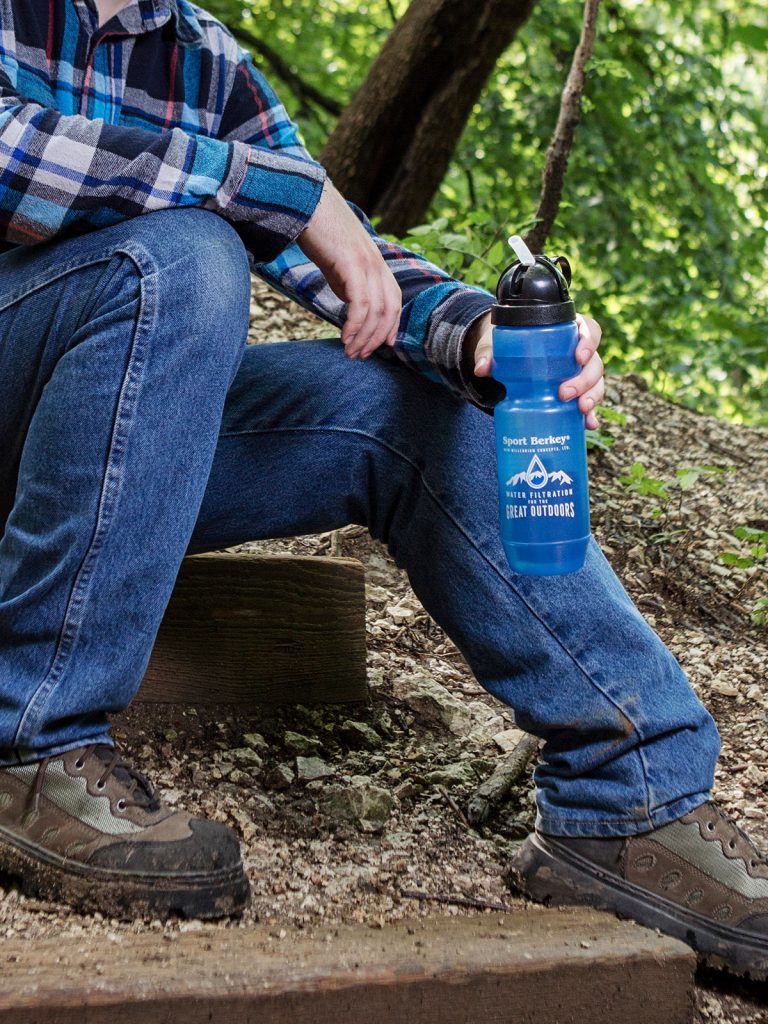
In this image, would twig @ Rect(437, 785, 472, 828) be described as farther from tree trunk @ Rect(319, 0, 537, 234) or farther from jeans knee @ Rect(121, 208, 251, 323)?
tree trunk @ Rect(319, 0, 537, 234)

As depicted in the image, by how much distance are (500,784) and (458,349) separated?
0.77 metres

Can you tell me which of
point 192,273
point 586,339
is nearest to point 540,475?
point 586,339

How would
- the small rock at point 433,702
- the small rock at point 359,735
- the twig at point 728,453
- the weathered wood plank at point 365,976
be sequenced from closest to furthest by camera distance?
the weathered wood plank at point 365,976, the small rock at point 359,735, the small rock at point 433,702, the twig at point 728,453

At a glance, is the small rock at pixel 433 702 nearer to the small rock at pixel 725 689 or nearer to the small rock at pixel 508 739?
the small rock at pixel 508 739

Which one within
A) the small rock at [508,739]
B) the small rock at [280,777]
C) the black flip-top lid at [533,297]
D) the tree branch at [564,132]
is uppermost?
the tree branch at [564,132]

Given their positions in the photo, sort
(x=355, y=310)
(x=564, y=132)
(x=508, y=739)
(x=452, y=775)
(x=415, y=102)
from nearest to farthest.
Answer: (x=355, y=310) < (x=452, y=775) < (x=508, y=739) < (x=564, y=132) < (x=415, y=102)

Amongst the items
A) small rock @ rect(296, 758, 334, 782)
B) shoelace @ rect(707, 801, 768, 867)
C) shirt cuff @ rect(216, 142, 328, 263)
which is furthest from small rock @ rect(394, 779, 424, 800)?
A: shirt cuff @ rect(216, 142, 328, 263)

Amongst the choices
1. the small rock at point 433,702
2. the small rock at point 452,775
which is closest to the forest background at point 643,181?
the small rock at point 433,702

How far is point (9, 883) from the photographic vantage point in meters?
1.36

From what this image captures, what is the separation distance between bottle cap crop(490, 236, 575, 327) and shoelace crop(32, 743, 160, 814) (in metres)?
0.76

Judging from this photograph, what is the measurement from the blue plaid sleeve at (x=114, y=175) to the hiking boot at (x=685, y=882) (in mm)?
998

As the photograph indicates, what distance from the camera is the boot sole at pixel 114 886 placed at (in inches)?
51.2

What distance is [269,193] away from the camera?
1.41m

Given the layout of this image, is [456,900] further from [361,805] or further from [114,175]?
[114,175]
